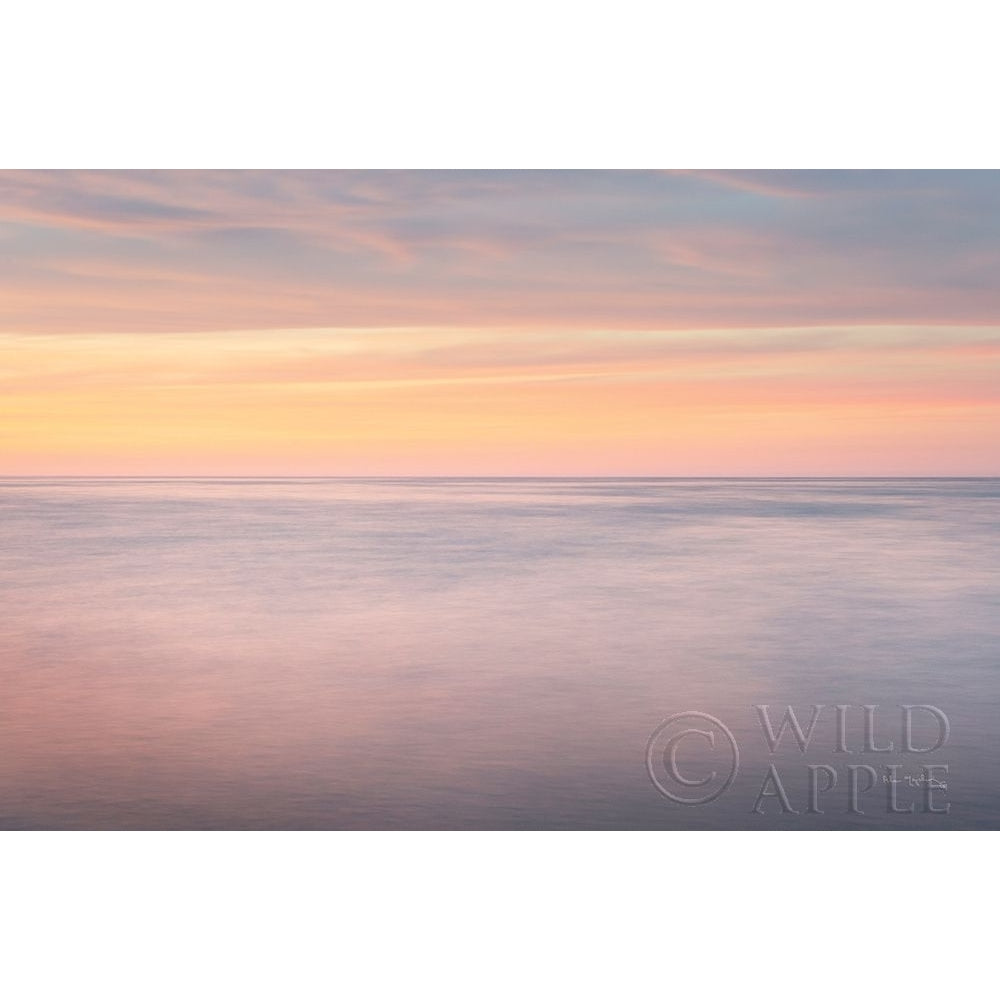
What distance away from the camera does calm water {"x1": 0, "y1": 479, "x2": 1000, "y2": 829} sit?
3818 mm

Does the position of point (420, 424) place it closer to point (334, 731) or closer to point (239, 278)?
point (239, 278)

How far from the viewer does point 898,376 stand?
4707mm

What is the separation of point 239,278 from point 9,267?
0.89m

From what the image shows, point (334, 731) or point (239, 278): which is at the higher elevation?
point (239, 278)

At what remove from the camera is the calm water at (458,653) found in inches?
150

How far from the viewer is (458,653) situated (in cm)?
479

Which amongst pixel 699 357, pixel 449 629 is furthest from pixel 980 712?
pixel 449 629

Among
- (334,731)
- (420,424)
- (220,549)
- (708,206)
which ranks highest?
(708,206)

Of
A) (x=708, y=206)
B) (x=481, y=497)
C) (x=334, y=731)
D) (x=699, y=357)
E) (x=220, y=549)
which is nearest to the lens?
(x=334, y=731)
